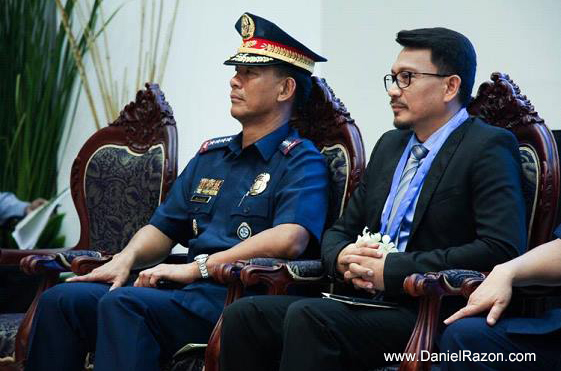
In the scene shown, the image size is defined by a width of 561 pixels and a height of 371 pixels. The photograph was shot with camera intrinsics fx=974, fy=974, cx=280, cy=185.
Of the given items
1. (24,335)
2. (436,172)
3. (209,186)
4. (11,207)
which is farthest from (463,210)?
(11,207)

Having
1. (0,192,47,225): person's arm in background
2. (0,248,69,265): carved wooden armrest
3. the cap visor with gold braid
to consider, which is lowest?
(0,248,69,265): carved wooden armrest

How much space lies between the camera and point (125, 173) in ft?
10.9

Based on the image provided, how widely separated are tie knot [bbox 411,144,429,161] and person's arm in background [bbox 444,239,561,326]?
51cm

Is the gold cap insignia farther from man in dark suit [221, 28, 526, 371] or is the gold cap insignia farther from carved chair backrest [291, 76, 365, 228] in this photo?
man in dark suit [221, 28, 526, 371]

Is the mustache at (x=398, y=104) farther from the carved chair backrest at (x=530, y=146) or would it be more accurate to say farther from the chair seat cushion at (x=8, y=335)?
the chair seat cushion at (x=8, y=335)

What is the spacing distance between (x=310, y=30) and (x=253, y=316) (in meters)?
1.68

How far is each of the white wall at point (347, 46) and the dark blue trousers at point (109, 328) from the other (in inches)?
52.6

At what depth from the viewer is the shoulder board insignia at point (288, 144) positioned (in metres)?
2.88

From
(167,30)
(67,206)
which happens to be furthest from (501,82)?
(67,206)

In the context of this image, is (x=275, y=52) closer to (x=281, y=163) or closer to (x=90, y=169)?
(x=281, y=163)

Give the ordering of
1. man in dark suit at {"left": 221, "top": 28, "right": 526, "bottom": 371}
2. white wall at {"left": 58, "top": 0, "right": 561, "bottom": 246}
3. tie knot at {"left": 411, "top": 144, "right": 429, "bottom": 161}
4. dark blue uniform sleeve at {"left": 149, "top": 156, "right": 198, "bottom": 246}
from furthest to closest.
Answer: white wall at {"left": 58, "top": 0, "right": 561, "bottom": 246} < dark blue uniform sleeve at {"left": 149, "top": 156, "right": 198, "bottom": 246} < tie knot at {"left": 411, "top": 144, "right": 429, "bottom": 161} < man in dark suit at {"left": 221, "top": 28, "right": 526, "bottom": 371}

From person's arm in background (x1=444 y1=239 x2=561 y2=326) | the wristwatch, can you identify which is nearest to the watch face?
the wristwatch

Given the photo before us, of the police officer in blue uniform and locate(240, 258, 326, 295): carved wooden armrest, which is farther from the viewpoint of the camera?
the police officer in blue uniform

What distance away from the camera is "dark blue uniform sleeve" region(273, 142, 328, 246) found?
8.95ft
